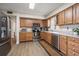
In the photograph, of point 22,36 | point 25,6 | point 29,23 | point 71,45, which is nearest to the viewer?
point 71,45

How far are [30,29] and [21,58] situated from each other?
7.49m

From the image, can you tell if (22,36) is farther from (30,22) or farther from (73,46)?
(73,46)

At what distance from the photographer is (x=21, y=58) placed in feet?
2.71

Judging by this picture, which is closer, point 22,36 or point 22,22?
point 22,36

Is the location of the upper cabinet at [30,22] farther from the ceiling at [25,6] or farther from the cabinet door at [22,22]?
the ceiling at [25,6]

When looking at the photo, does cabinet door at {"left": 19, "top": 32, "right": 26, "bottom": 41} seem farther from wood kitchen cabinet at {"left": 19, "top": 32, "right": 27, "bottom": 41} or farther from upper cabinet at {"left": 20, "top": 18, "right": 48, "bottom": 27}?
upper cabinet at {"left": 20, "top": 18, "right": 48, "bottom": 27}

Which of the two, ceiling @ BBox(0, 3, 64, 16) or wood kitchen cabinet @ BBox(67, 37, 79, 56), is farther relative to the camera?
ceiling @ BBox(0, 3, 64, 16)

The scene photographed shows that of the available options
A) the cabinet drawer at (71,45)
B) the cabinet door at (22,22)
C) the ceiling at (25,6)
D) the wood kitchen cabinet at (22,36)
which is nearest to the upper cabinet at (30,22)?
the cabinet door at (22,22)

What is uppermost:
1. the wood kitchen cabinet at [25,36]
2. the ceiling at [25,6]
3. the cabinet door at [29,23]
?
the ceiling at [25,6]

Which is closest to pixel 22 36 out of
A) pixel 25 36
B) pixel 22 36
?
pixel 22 36

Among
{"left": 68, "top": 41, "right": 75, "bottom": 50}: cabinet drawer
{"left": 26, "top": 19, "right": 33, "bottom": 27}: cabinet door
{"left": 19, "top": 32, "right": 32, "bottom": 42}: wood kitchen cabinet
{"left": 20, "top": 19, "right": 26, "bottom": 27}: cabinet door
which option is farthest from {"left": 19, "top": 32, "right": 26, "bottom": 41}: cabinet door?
{"left": 68, "top": 41, "right": 75, "bottom": 50}: cabinet drawer

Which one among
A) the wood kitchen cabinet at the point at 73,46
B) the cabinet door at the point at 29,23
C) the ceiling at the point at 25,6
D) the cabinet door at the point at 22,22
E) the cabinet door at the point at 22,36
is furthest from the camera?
the cabinet door at the point at 29,23

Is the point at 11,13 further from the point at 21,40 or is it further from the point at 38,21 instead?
the point at 38,21

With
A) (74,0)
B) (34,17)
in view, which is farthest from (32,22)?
(74,0)
